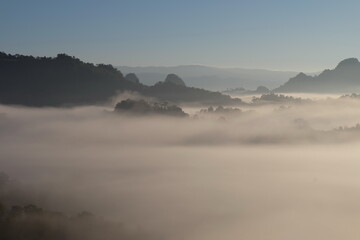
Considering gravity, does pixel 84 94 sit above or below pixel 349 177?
above

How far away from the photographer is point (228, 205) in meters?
96.8

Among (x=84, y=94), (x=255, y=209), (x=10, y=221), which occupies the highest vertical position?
(x=84, y=94)

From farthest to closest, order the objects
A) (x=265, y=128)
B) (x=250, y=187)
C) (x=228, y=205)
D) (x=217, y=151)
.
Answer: (x=265, y=128) → (x=217, y=151) → (x=250, y=187) → (x=228, y=205)

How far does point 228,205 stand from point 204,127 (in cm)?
8121

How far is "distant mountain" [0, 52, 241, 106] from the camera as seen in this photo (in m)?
187

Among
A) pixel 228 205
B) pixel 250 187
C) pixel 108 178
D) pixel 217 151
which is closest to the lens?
pixel 228 205

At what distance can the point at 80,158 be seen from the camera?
13588cm

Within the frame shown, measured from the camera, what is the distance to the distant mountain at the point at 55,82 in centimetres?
18675

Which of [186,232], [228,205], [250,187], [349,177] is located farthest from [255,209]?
[349,177]

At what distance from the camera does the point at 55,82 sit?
7407 inches

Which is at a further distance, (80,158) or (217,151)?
(217,151)

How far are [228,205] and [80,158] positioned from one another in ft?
189

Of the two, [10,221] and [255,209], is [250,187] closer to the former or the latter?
[255,209]

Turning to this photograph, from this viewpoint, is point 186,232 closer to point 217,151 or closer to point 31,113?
point 217,151
